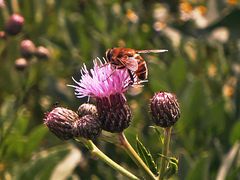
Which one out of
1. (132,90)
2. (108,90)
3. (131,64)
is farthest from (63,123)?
(132,90)

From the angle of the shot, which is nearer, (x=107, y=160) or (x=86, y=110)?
(x=107, y=160)

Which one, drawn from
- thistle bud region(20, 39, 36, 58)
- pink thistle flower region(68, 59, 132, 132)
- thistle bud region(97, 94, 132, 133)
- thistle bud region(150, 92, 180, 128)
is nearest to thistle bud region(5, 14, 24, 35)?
thistle bud region(20, 39, 36, 58)

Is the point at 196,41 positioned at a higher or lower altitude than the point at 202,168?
lower

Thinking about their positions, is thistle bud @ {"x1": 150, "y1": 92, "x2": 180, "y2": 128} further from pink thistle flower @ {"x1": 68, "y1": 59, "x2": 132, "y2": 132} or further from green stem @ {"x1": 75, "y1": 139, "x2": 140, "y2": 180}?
green stem @ {"x1": 75, "y1": 139, "x2": 140, "y2": 180}

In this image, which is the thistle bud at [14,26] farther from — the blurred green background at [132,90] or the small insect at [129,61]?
the small insect at [129,61]

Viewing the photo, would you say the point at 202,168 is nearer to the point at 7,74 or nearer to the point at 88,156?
the point at 88,156

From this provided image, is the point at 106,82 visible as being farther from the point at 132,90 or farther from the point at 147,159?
the point at 132,90

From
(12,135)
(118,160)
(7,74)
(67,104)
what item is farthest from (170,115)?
(7,74)

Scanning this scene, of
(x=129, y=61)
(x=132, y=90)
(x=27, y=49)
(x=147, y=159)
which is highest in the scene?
(x=129, y=61)
